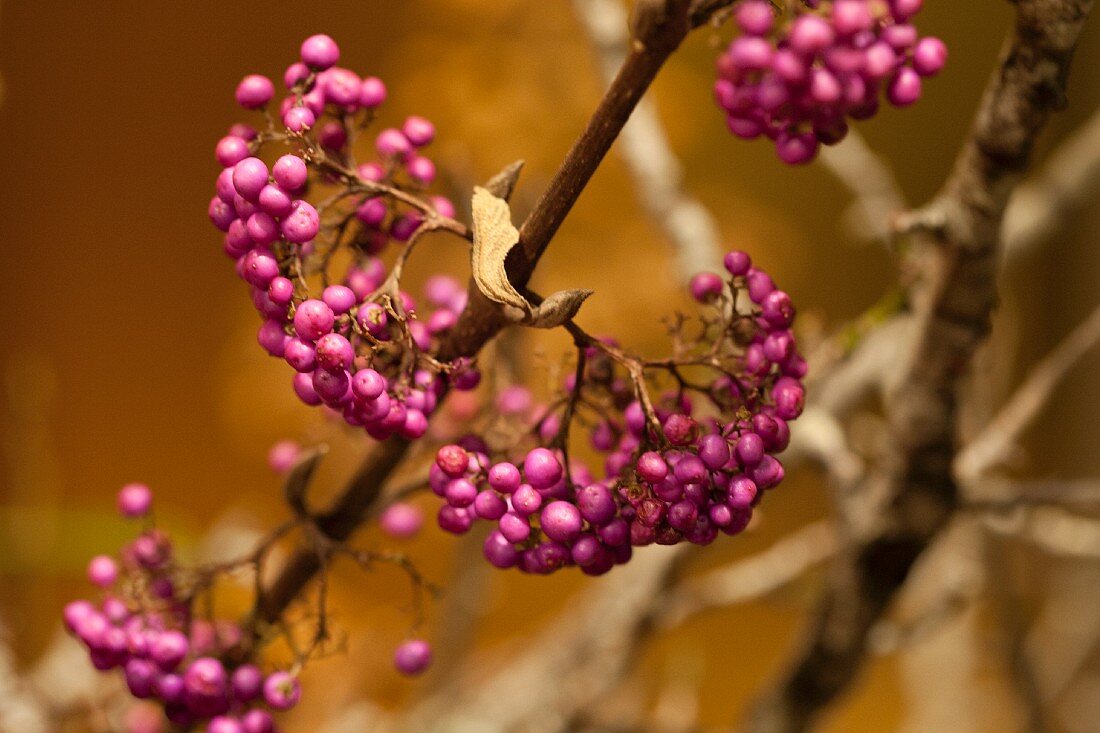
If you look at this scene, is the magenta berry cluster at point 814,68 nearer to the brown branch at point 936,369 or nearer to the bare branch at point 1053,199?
the brown branch at point 936,369

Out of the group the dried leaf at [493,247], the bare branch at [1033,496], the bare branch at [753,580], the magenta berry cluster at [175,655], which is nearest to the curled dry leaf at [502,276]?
the dried leaf at [493,247]

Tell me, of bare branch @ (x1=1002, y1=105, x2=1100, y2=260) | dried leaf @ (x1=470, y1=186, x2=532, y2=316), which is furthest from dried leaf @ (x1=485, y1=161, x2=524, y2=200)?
bare branch @ (x1=1002, y1=105, x2=1100, y2=260)

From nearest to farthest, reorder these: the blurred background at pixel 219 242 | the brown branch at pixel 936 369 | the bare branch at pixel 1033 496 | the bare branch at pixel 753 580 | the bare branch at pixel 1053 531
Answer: the brown branch at pixel 936 369 < the bare branch at pixel 1033 496 < the bare branch at pixel 1053 531 < the bare branch at pixel 753 580 < the blurred background at pixel 219 242

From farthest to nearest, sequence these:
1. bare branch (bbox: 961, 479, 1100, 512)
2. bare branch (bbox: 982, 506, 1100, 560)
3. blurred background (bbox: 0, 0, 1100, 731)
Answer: blurred background (bbox: 0, 0, 1100, 731)
bare branch (bbox: 982, 506, 1100, 560)
bare branch (bbox: 961, 479, 1100, 512)

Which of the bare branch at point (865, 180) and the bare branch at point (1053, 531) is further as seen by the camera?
the bare branch at point (865, 180)

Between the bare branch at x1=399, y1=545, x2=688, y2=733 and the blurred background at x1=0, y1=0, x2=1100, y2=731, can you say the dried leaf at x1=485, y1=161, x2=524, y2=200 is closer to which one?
the bare branch at x1=399, y1=545, x2=688, y2=733

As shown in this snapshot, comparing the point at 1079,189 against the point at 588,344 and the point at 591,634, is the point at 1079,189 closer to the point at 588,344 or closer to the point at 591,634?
the point at 591,634
